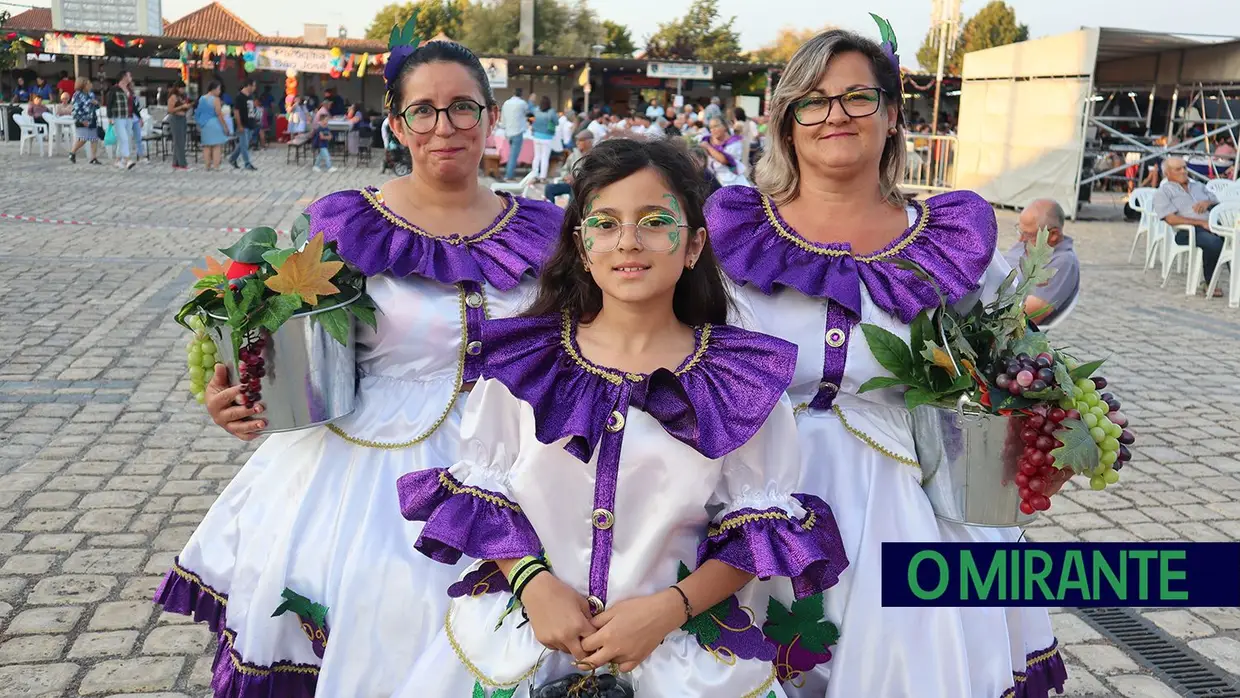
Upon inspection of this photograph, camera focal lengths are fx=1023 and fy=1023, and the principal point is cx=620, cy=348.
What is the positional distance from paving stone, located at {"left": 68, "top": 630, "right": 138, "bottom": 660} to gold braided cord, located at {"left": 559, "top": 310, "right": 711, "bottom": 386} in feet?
6.77

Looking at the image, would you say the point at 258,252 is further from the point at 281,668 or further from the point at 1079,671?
the point at 1079,671

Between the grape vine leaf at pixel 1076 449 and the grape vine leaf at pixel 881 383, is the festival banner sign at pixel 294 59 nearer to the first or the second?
the grape vine leaf at pixel 881 383

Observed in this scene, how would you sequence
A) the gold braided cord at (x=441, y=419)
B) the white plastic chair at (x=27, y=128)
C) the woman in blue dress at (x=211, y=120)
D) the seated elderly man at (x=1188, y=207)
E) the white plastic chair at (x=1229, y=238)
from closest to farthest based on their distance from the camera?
1. the gold braided cord at (x=441, y=419)
2. the white plastic chair at (x=1229, y=238)
3. the seated elderly man at (x=1188, y=207)
4. the woman in blue dress at (x=211, y=120)
5. the white plastic chair at (x=27, y=128)

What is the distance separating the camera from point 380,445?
262cm

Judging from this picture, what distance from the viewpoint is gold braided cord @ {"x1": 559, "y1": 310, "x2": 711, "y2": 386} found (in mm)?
2133

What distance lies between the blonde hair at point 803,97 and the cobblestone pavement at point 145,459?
6.07ft

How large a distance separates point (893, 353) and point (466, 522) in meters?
0.98

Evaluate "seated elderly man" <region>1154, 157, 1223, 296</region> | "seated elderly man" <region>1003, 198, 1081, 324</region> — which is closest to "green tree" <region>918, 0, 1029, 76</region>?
"seated elderly man" <region>1154, 157, 1223, 296</region>

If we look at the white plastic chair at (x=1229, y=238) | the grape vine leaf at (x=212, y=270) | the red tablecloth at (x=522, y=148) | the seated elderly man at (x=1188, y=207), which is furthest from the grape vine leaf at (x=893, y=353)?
the red tablecloth at (x=522, y=148)

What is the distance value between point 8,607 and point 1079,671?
3650mm

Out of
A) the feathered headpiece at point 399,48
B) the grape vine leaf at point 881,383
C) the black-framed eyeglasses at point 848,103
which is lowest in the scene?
the grape vine leaf at point 881,383

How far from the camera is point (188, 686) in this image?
10.2 ft

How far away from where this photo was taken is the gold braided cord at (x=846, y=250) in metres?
2.43

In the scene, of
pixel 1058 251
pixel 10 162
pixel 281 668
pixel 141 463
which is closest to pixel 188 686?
pixel 281 668
